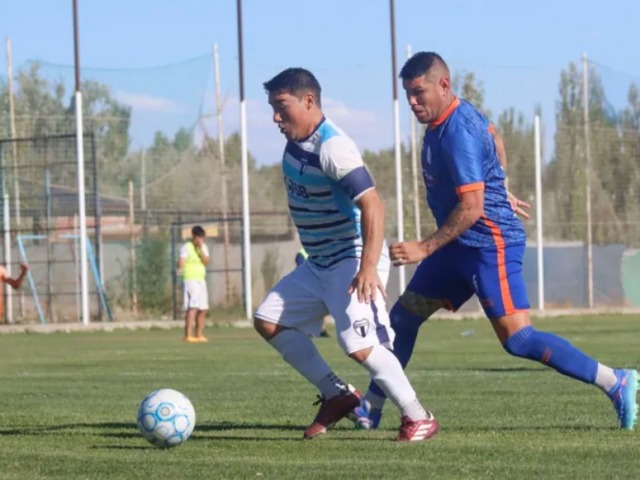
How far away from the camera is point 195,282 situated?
2659cm

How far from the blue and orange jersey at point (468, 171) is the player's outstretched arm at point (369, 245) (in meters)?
0.53

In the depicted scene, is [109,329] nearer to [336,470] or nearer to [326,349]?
[326,349]

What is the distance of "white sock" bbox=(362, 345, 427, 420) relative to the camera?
8.41 m

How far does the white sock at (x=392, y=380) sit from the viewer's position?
27.6ft

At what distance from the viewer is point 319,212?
28.1ft

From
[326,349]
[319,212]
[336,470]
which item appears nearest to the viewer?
[336,470]

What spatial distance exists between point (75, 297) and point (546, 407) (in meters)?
25.9

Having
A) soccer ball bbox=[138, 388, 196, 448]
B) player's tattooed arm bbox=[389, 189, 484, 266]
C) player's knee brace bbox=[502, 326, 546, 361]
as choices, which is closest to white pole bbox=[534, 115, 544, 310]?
player's knee brace bbox=[502, 326, 546, 361]

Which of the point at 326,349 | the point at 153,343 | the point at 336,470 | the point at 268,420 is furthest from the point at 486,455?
the point at 153,343

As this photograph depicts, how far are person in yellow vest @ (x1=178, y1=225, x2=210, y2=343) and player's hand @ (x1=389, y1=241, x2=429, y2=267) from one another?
58.8 ft

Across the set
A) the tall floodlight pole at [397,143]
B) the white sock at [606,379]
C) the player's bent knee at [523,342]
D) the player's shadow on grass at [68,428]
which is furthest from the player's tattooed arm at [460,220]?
the tall floodlight pole at [397,143]

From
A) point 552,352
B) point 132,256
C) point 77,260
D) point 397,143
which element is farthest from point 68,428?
point 397,143

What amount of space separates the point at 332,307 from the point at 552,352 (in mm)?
1309

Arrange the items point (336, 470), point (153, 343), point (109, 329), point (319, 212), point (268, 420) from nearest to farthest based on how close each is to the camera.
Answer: point (336, 470)
point (319, 212)
point (268, 420)
point (153, 343)
point (109, 329)
